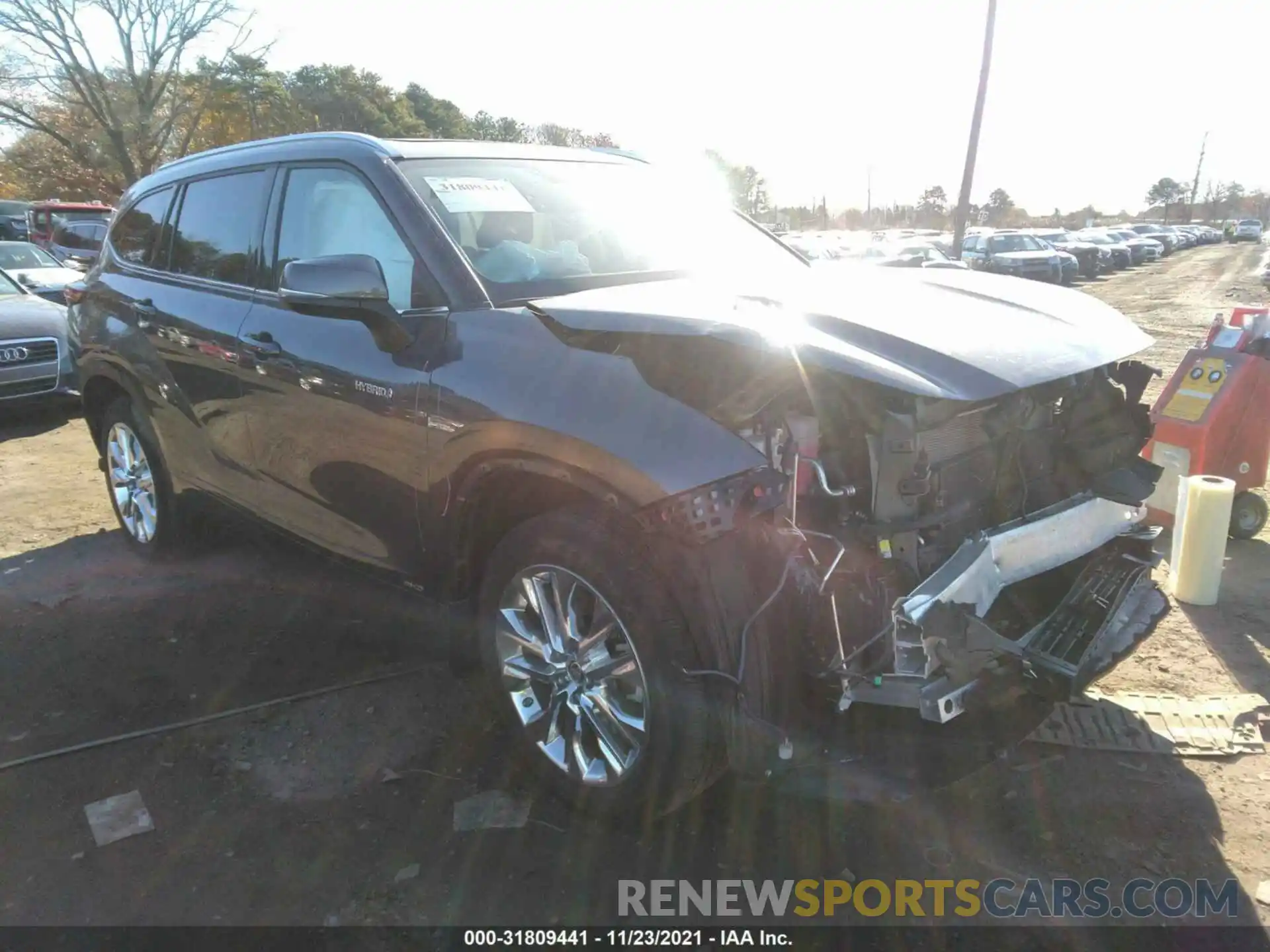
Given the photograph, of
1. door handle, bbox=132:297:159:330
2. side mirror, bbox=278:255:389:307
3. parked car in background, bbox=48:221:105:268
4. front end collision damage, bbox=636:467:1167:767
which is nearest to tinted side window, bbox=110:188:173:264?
door handle, bbox=132:297:159:330

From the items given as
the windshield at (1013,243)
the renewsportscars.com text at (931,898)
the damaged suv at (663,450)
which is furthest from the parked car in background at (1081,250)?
the renewsportscars.com text at (931,898)

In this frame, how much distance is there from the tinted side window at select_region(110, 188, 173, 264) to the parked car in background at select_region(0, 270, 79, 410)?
165 inches

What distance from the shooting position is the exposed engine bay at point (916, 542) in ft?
7.60

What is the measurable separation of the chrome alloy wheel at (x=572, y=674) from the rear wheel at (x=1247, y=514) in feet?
13.4

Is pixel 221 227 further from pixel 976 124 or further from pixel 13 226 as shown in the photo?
pixel 13 226

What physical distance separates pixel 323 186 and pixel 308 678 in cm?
198

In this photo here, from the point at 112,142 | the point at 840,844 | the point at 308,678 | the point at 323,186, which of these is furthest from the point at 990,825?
the point at 112,142

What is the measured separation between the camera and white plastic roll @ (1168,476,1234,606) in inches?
164

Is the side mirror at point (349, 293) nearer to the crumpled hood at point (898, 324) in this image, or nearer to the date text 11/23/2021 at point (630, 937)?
the crumpled hood at point (898, 324)

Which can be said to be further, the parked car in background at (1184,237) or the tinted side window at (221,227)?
the parked car in background at (1184,237)

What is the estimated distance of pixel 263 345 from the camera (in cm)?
353

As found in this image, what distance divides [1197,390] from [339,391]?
15.0 ft

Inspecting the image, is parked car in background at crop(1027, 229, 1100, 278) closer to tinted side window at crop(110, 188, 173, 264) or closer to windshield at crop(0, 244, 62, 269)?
windshield at crop(0, 244, 62, 269)

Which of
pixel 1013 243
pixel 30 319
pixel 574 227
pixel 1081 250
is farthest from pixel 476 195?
pixel 1081 250
